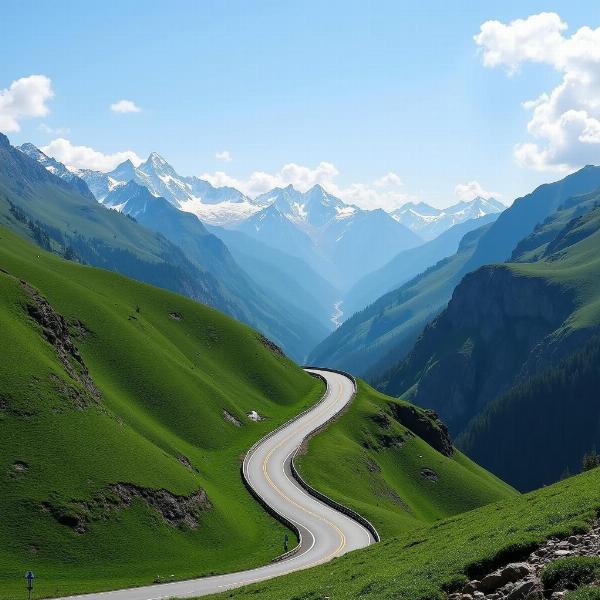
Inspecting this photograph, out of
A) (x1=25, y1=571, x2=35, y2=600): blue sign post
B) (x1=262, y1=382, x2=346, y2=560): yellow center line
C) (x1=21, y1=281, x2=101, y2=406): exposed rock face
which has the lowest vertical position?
(x1=262, y1=382, x2=346, y2=560): yellow center line

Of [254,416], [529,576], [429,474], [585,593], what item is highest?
[585,593]

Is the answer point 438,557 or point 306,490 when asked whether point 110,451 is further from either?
point 438,557

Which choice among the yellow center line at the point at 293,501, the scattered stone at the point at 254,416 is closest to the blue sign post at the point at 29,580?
the yellow center line at the point at 293,501

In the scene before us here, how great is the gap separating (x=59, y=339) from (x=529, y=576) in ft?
246

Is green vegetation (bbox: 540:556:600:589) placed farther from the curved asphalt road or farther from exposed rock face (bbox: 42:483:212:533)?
exposed rock face (bbox: 42:483:212:533)

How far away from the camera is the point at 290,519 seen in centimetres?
7612

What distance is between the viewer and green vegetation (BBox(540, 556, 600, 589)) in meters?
20.4

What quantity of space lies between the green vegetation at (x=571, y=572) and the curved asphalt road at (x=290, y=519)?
1440 inches

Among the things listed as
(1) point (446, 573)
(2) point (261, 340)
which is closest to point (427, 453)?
(2) point (261, 340)

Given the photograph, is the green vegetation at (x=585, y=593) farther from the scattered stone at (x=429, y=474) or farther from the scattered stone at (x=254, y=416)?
the scattered stone at (x=429, y=474)

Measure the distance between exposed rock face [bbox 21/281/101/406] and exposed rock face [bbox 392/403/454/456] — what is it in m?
70.3

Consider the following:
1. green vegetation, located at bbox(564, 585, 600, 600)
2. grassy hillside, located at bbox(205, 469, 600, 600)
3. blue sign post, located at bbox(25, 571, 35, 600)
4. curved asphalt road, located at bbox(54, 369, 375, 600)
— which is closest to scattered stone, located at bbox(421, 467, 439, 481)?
curved asphalt road, located at bbox(54, 369, 375, 600)

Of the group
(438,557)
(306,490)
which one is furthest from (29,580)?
(306,490)

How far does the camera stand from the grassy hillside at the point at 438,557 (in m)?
25.5
